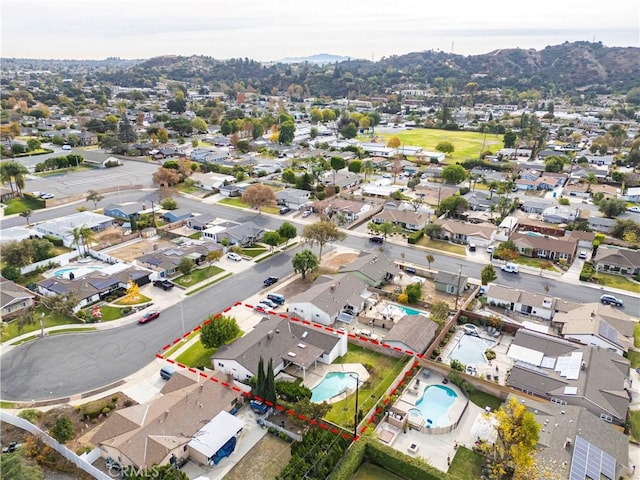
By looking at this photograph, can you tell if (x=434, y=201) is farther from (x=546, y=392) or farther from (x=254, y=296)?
(x=546, y=392)

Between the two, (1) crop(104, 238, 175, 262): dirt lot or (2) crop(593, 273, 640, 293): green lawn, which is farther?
(1) crop(104, 238, 175, 262): dirt lot

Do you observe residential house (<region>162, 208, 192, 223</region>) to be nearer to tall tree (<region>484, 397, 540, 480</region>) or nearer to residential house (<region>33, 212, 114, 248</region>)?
residential house (<region>33, 212, 114, 248</region>)

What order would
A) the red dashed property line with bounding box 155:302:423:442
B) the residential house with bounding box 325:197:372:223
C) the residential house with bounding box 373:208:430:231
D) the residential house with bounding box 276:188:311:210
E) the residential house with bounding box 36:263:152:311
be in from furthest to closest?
the residential house with bounding box 276:188:311:210 → the residential house with bounding box 325:197:372:223 → the residential house with bounding box 373:208:430:231 → the residential house with bounding box 36:263:152:311 → the red dashed property line with bounding box 155:302:423:442

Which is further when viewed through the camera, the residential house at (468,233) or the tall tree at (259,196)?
the tall tree at (259,196)

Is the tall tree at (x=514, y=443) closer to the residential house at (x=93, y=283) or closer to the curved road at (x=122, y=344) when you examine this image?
the curved road at (x=122, y=344)

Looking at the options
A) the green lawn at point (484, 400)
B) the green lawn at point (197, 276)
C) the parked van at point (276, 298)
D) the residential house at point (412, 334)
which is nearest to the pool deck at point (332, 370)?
the residential house at point (412, 334)

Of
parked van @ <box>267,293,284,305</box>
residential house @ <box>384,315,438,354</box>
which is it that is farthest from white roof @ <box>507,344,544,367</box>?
parked van @ <box>267,293,284,305</box>
